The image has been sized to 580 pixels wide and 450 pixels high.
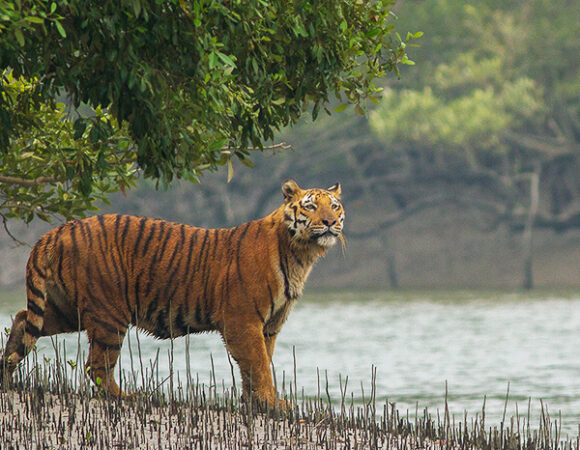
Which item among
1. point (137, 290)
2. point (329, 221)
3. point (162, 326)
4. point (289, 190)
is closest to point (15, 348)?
point (137, 290)

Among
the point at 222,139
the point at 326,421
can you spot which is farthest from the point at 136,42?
the point at 326,421

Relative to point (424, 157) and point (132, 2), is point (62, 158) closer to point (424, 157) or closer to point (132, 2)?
point (132, 2)

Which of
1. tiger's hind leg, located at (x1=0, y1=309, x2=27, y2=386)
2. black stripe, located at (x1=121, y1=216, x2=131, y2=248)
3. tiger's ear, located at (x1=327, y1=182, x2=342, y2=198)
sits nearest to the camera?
tiger's hind leg, located at (x1=0, y1=309, x2=27, y2=386)

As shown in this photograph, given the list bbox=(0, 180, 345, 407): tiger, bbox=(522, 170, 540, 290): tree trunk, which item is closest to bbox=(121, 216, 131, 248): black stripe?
bbox=(0, 180, 345, 407): tiger

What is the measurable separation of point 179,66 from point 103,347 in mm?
3118

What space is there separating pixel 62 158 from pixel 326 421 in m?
3.02

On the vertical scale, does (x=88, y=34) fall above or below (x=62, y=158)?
above

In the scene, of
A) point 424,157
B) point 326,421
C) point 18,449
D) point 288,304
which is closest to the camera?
point 18,449

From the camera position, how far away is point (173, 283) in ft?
33.5

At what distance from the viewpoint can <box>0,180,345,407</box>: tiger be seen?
32.6 feet

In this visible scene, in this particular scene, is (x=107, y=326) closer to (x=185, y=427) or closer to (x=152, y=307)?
(x=152, y=307)

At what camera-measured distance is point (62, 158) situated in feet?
29.1

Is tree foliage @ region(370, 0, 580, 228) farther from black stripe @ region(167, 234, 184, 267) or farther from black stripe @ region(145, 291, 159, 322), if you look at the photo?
black stripe @ region(145, 291, 159, 322)

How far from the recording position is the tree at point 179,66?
7484 millimetres
